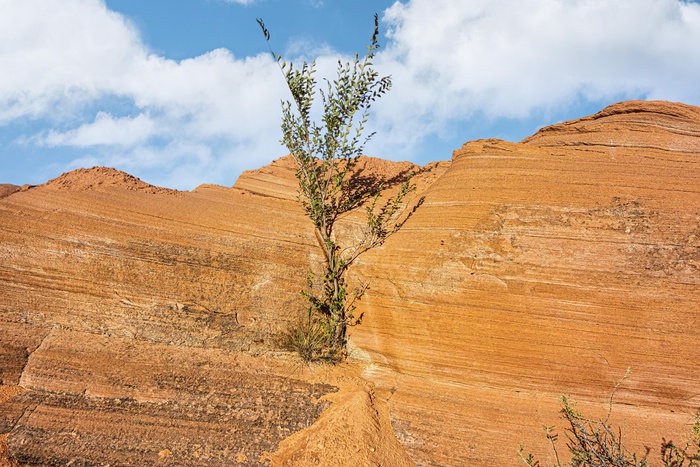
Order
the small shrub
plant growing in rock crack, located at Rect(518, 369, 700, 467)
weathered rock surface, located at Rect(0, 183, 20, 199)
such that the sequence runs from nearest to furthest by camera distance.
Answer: plant growing in rock crack, located at Rect(518, 369, 700, 467), the small shrub, weathered rock surface, located at Rect(0, 183, 20, 199)

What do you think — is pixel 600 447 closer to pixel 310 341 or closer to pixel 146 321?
pixel 310 341

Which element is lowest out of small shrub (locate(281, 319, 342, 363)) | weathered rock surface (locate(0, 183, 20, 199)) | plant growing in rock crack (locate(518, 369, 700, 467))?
plant growing in rock crack (locate(518, 369, 700, 467))

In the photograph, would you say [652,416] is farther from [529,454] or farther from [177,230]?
[177,230]

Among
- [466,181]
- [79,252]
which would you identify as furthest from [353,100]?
[79,252]

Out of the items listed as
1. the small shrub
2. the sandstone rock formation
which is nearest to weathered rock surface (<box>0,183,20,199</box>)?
the sandstone rock formation

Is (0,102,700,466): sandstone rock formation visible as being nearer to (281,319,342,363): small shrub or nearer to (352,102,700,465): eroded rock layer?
(352,102,700,465): eroded rock layer

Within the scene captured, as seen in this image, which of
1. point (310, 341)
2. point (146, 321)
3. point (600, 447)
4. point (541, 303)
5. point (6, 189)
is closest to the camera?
point (600, 447)

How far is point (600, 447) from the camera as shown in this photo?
5.75 metres

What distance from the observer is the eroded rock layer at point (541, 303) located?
612 centimetres

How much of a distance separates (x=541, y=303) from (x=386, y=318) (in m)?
2.19

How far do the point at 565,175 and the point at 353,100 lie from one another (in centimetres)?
373

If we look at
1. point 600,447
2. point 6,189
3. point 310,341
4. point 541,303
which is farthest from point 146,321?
point 600,447

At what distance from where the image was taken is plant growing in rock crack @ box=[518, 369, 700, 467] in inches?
213

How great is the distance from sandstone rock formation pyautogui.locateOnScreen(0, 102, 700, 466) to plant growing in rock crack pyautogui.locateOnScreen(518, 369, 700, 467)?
0.17m
